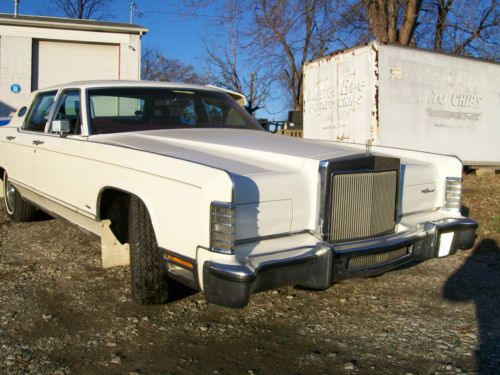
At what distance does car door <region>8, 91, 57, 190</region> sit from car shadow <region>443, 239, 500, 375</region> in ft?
13.5

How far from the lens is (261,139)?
4.18 m

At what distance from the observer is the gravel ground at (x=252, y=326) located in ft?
9.37

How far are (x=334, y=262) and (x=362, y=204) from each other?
0.50 m

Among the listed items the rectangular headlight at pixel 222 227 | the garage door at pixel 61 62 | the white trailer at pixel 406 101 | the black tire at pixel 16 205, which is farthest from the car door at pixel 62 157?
the garage door at pixel 61 62

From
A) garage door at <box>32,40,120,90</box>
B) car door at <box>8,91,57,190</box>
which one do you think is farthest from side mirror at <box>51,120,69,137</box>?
garage door at <box>32,40,120,90</box>

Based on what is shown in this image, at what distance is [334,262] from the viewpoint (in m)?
2.97

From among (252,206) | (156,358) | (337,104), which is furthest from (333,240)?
(337,104)

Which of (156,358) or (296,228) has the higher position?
(296,228)

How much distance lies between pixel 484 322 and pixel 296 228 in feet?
5.25

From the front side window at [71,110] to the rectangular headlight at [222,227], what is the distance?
2216 mm

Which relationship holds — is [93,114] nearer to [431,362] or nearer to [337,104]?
[431,362]

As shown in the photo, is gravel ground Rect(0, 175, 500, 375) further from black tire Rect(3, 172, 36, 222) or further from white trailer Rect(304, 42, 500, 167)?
white trailer Rect(304, 42, 500, 167)

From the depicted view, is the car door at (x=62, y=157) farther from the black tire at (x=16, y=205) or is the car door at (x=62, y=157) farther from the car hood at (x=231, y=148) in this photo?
the black tire at (x=16, y=205)

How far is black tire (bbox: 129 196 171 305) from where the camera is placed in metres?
3.30
